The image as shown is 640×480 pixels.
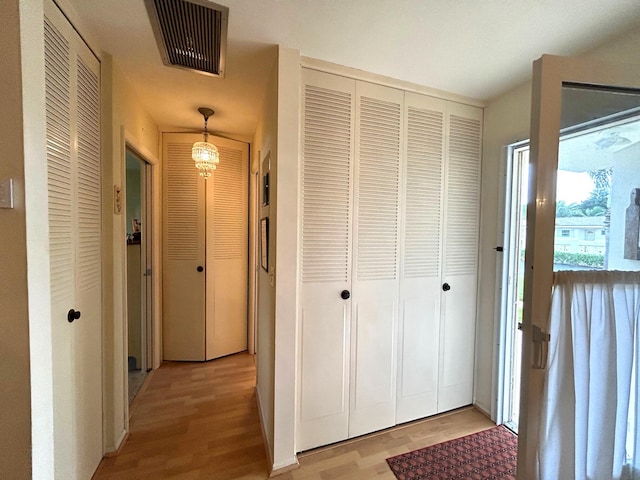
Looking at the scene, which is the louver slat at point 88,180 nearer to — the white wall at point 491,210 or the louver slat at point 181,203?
the louver slat at point 181,203

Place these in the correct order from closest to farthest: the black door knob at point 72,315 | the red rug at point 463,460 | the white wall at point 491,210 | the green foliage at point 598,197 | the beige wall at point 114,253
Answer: the green foliage at point 598,197 → the black door knob at point 72,315 → the red rug at point 463,460 → the beige wall at point 114,253 → the white wall at point 491,210

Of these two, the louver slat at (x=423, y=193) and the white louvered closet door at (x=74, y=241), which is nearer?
the white louvered closet door at (x=74, y=241)

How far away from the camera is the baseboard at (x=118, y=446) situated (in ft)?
5.53

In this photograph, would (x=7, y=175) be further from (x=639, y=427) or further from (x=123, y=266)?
(x=639, y=427)

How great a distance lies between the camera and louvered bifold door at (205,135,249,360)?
2947 mm

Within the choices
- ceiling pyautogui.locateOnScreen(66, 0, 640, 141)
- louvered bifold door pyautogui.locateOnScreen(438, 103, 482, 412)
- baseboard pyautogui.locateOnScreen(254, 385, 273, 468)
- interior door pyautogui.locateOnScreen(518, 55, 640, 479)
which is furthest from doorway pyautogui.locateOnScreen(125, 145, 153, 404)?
interior door pyautogui.locateOnScreen(518, 55, 640, 479)

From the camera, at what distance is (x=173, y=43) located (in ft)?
4.83

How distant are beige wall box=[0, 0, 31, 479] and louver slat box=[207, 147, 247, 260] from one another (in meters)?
2.03

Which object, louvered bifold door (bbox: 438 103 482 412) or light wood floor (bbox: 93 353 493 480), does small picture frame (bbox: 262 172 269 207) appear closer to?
louvered bifold door (bbox: 438 103 482 412)

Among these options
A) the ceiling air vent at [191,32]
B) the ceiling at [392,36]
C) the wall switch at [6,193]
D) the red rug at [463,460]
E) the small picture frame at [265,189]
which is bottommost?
the red rug at [463,460]

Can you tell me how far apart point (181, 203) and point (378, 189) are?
214 centimetres

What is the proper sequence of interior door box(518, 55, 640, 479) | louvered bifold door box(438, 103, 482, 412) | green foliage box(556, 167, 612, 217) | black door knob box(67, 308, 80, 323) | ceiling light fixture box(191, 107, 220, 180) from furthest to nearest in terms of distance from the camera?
ceiling light fixture box(191, 107, 220, 180) < louvered bifold door box(438, 103, 482, 412) < black door knob box(67, 308, 80, 323) < green foliage box(556, 167, 612, 217) < interior door box(518, 55, 640, 479)

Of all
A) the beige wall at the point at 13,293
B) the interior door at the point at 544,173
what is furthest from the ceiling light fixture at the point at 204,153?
the interior door at the point at 544,173

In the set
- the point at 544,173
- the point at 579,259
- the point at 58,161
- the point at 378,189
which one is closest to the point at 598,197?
the point at 579,259
